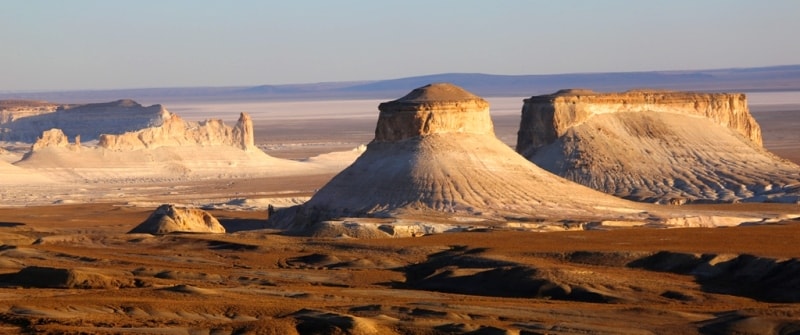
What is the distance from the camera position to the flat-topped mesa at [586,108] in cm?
6619

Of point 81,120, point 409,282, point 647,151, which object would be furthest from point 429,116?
point 81,120

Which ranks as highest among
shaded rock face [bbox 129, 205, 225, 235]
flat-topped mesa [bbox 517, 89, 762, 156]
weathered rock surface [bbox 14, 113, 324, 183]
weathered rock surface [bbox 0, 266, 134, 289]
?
flat-topped mesa [bbox 517, 89, 762, 156]

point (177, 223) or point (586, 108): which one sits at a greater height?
point (586, 108)

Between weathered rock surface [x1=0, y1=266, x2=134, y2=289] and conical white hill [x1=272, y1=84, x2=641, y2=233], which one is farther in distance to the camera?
conical white hill [x1=272, y1=84, x2=641, y2=233]

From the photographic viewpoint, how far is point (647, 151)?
67188mm

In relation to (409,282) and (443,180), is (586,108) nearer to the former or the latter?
(443,180)

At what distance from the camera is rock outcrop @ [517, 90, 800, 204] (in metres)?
63.9

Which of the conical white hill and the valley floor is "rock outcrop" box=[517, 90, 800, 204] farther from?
the valley floor

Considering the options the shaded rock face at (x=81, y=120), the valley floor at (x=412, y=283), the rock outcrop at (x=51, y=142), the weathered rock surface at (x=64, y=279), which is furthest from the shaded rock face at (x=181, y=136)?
the weathered rock surface at (x=64, y=279)

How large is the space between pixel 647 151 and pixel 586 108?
10.3 feet

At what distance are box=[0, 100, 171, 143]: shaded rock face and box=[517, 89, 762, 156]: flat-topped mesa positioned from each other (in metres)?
57.9

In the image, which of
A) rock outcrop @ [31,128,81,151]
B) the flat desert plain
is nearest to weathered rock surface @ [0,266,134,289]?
the flat desert plain

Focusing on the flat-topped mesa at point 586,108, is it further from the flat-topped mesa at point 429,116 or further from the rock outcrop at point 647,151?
the flat-topped mesa at point 429,116

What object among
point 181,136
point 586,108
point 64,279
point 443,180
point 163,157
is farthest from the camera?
point 181,136
